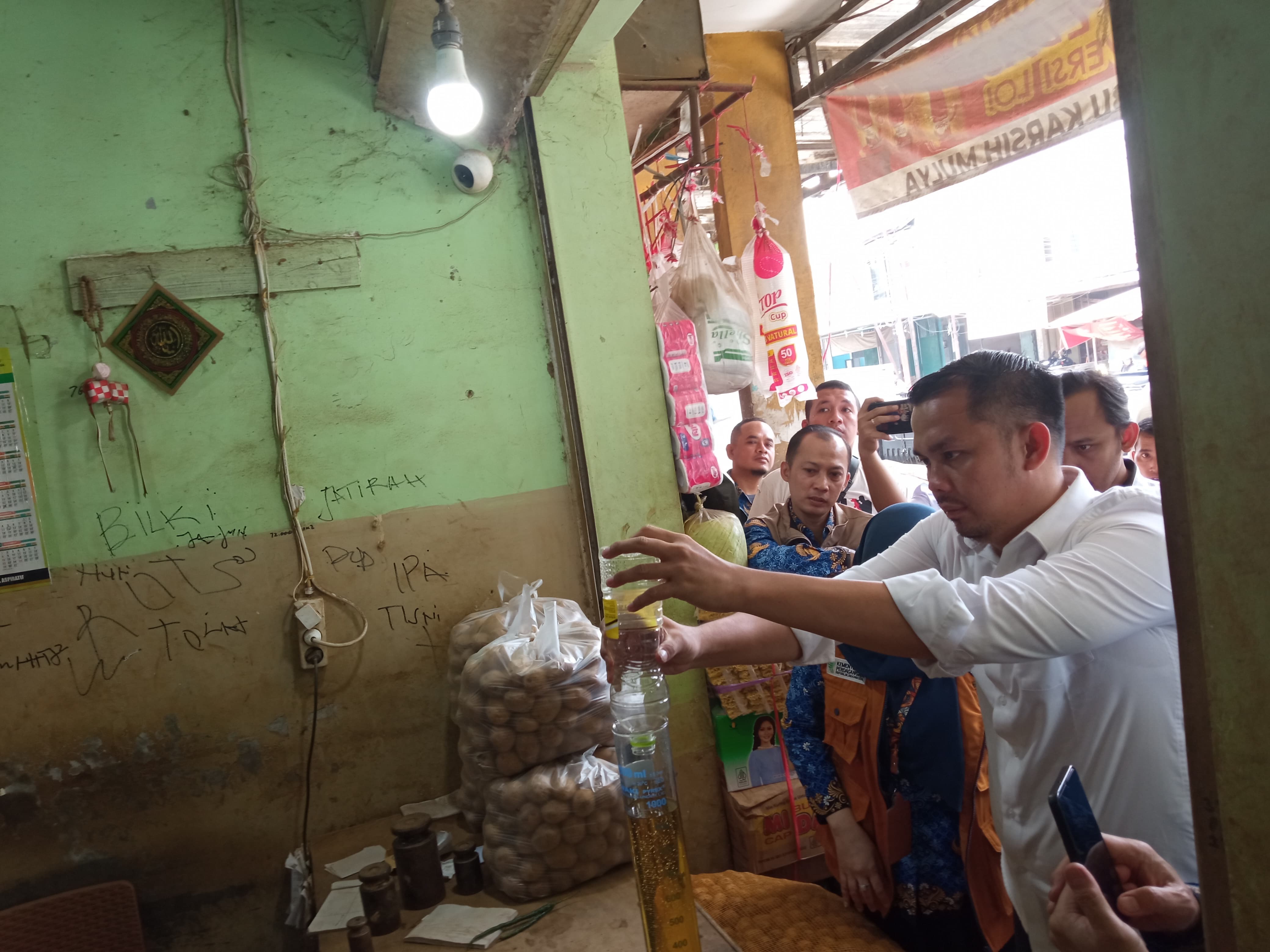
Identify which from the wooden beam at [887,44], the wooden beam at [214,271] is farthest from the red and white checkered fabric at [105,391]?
the wooden beam at [887,44]

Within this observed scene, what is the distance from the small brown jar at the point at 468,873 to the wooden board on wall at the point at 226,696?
1.85 ft

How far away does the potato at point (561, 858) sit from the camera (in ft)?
5.89

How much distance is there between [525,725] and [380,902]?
1.52 ft

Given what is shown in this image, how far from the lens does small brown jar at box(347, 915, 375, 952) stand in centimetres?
150

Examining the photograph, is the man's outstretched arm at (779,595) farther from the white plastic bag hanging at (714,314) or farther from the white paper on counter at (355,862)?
the white plastic bag hanging at (714,314)

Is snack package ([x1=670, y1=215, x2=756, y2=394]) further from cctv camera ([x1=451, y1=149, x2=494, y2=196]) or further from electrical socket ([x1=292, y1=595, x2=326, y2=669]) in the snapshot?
electrical socket ([x1=292, y1=595, x2=326, y2=669])

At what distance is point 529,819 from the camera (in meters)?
1.81

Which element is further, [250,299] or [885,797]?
[250,299]

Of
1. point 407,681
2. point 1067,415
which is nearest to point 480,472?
point 407,681

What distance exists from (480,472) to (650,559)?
3.81 ft

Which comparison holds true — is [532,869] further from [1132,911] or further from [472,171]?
[472,171]

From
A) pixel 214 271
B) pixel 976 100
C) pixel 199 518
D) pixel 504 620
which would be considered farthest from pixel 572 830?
pixel 976 100

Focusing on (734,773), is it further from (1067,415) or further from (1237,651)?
(1237,651)

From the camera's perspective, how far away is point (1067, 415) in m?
1.91
